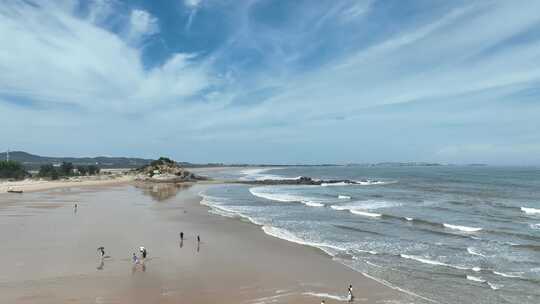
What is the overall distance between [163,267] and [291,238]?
9336 mm

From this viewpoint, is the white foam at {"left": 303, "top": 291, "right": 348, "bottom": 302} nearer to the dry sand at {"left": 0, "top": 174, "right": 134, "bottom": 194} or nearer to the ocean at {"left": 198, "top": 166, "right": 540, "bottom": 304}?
the ocean at {"left": 198, "top": 166, "right": 540, "bottom": 304}

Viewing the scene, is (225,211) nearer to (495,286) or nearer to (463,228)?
(463,228)

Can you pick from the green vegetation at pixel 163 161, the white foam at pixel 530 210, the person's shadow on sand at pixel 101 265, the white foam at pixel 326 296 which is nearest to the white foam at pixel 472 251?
the white foam at pixel 326 296

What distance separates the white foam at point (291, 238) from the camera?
939 inches

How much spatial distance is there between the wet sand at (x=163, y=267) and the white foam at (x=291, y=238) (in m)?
0.61

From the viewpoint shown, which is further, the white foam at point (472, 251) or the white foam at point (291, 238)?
the white foam at point (291, 238)

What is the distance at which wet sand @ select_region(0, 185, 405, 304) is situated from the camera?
15.8m

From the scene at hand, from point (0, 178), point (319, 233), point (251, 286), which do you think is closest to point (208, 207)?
point (319, 233)

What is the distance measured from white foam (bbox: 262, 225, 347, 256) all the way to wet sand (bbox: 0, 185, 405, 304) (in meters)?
0.61

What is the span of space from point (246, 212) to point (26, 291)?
2482 cm

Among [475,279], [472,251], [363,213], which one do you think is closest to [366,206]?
[363,213]

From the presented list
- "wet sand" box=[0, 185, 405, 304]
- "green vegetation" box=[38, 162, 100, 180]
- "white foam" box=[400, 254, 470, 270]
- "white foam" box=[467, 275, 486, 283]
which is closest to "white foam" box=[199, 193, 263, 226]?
"wet sand" box=[0, 185, 405, 304]

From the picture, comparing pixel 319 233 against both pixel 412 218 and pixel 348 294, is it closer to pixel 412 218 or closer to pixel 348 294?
pixel 412 218

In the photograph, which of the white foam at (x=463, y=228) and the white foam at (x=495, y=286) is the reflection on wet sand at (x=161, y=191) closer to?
the white foam at (x=463, y=228)
